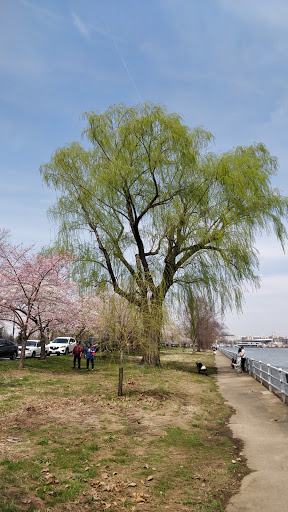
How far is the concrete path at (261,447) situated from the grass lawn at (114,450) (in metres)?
0.28

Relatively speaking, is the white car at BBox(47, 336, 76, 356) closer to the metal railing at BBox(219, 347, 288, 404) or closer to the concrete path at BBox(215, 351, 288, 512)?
the metal railing at BBox(219, 347, 288, 404)

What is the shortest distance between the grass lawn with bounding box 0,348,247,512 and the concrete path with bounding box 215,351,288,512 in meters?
0.28

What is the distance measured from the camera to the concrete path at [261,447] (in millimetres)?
5750

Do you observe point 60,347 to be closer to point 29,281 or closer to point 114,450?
point 29,281

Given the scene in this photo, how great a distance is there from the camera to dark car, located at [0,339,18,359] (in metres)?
28.0

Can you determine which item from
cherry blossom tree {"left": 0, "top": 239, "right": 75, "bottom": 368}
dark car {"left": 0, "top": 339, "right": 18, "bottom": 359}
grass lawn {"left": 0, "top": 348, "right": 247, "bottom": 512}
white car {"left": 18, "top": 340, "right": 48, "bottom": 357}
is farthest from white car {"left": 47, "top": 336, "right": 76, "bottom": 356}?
grass lawn {"left": 0, "top": 348, "right": 247, "bottom": 512}

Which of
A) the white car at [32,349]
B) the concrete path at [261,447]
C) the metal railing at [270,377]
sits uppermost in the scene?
the white car at [32,349]

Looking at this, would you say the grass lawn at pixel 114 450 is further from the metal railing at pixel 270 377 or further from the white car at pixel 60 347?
the white car at pixel 60 347

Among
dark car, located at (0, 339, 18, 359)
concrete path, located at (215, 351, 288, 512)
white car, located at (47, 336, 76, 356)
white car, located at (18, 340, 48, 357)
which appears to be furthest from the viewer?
white car, located at (47, 336, 76, 356)

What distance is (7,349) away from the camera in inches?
1121

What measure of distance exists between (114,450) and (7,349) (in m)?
22.0

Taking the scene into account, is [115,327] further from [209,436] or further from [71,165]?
[71,165]

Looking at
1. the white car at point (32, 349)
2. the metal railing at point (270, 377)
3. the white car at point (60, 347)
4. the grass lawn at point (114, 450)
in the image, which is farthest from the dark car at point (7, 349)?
the metal railing at point (270, 377)

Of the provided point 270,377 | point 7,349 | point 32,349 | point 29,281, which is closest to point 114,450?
point 270,377
